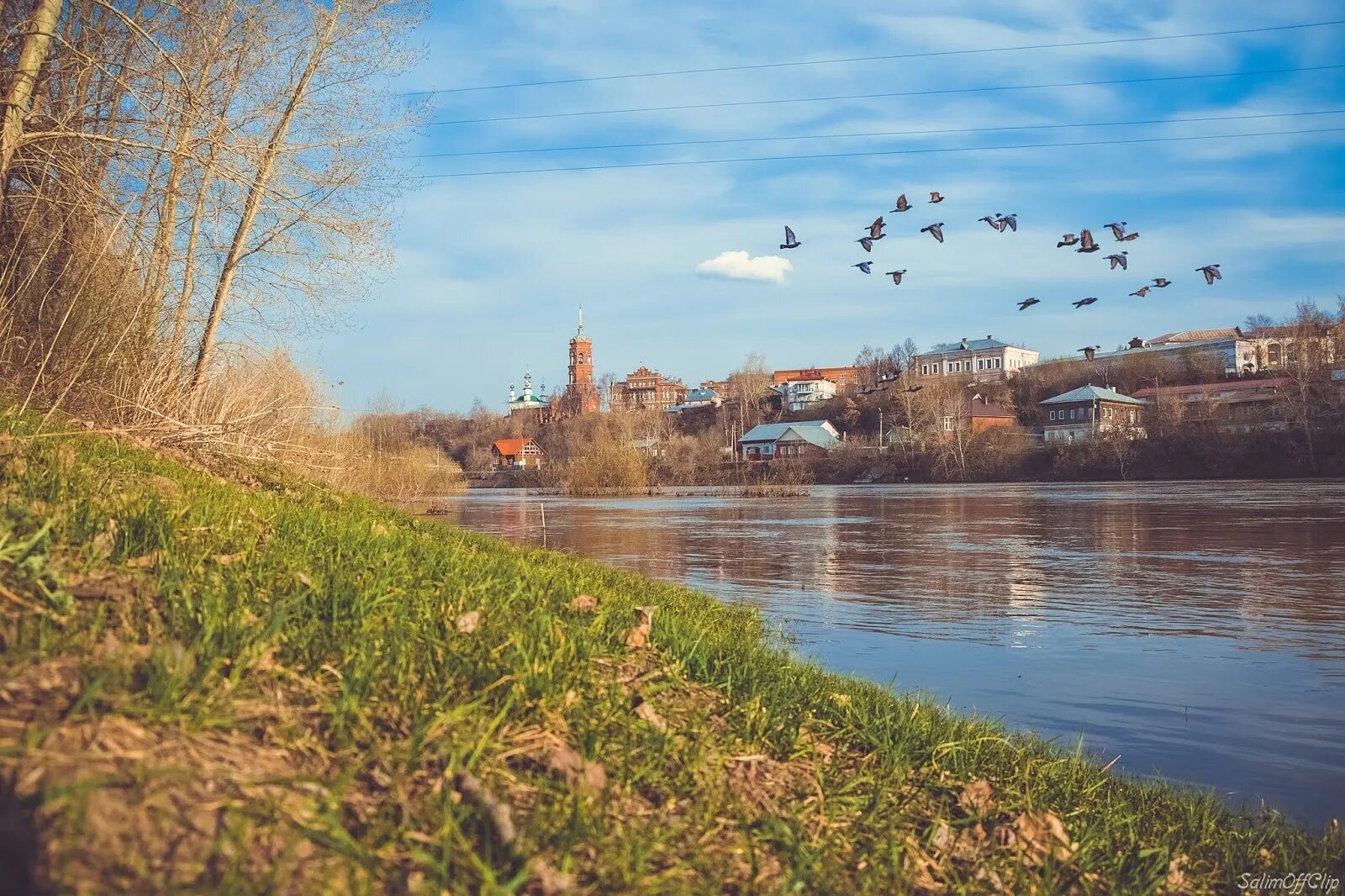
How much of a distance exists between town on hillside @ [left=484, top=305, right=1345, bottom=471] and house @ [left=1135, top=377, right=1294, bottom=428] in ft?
0.66

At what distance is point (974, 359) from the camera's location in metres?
159

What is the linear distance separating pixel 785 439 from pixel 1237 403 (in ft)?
174

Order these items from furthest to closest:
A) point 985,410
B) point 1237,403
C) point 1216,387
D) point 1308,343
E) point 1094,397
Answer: point 985,410
point 1094,397
point 1216,387
point 1237,403
point 1308,343

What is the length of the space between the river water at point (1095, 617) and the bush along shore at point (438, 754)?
1804 millimetres

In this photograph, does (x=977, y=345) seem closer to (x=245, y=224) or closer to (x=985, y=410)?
(x=985, y=410)

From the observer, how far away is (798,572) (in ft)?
55.7

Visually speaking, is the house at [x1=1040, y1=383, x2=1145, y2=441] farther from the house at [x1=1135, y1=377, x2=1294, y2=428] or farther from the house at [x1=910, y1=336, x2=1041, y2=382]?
the house at [x1=910, y1=336, x2=1041, y2=382]

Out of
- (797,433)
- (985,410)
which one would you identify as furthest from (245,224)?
(797,433)

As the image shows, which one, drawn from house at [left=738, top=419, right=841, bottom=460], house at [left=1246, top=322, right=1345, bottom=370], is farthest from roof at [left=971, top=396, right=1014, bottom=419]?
house at [left=1246, top=322, right=1345, bottom=370]

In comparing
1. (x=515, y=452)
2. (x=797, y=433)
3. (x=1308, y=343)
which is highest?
(x=1308, y=343)

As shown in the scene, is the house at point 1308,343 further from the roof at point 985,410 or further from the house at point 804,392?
the house at point 804,392

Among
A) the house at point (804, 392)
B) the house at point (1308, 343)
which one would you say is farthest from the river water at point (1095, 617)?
the house at point (804, 392)

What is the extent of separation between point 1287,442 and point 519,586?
7334cm

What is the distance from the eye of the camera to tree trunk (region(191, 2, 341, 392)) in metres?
12.1
